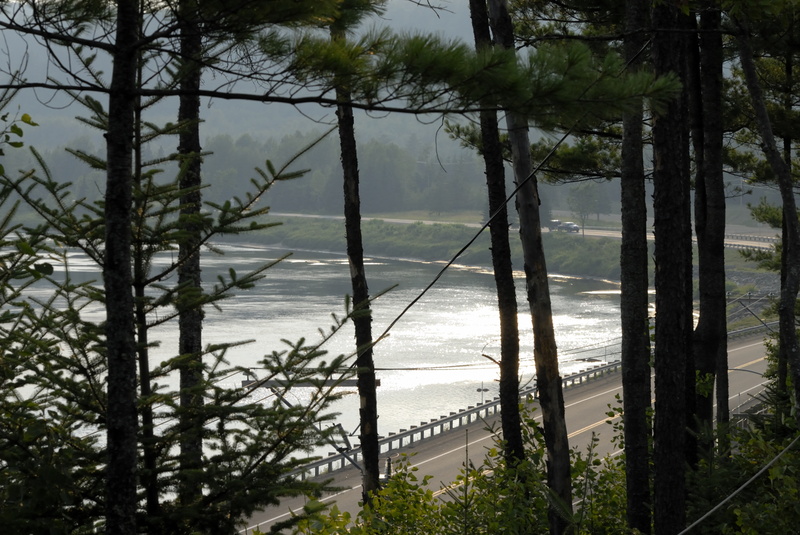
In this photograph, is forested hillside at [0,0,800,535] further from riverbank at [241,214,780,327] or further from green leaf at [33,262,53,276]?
riverbank at [241,214,780,327]

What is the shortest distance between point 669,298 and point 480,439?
1830 centimetres

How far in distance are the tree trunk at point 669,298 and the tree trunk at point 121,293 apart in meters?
4.08

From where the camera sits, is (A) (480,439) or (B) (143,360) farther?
(A) (480,439)

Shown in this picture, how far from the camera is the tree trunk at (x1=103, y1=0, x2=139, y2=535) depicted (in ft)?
14.2

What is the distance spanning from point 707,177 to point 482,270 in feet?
199

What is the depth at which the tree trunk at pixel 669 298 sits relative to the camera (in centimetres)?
646

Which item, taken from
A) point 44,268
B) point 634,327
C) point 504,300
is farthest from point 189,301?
point 504,300

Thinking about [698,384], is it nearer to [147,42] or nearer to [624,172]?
[624,172]

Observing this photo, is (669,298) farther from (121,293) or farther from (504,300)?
(504,300)

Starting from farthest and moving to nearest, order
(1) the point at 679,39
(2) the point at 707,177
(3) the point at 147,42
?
(2) the point at 707,177 < (1) the point at 679,39 < (3) the point at 147,42

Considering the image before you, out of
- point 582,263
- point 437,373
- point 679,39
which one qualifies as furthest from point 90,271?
point 679,39

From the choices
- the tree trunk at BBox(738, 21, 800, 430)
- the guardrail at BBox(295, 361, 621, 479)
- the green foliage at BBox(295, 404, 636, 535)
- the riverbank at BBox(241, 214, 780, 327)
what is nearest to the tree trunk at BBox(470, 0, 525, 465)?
the green foliage at BBox(295, 404, 636, 535)

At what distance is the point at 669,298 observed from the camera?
668 centimetres

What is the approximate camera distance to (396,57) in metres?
4.41
